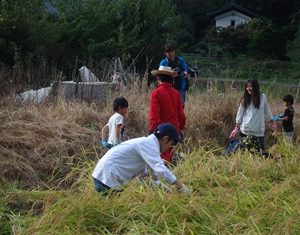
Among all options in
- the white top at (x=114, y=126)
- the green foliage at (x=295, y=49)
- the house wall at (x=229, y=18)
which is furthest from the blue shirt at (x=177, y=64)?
the house wall at (x=229, y=18)

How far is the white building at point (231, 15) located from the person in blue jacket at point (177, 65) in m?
36.6

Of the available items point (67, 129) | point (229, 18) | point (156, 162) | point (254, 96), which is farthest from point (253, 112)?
point (229, 18)

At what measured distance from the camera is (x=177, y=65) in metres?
8.25

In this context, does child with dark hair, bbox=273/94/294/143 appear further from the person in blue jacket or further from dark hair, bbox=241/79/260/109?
the person in blue jacket

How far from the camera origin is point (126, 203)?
4586mm

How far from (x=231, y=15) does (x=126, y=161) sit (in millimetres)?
42456

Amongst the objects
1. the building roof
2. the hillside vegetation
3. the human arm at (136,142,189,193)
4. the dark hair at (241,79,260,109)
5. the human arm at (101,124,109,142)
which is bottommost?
Answer: the hillside vegetation

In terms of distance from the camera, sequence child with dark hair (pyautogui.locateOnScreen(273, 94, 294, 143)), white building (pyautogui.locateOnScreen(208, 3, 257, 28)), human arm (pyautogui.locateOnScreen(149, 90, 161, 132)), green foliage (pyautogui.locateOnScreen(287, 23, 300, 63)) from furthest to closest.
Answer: white building (pyautogui.locateOnScreen(208, 3, 257, 28)) < green foliage (pyautogui.locateOnScreen(287, 23, 300, 63)) < child with dark hair (pyautogui.locateOnScreen(273, 94, 294, 143)) < human arm (pyautogui.locateOnScreen(149, 90, 161, 132))

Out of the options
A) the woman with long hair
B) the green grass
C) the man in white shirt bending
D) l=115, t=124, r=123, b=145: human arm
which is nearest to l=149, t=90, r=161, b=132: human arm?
l=115, t=124, r=123, b=145: human arm

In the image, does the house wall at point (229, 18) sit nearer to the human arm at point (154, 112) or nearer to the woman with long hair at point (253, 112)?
the woman with long hair at point (253, 112)

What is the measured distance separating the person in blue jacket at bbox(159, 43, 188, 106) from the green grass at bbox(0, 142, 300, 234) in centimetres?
286

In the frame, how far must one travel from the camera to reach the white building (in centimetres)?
4453

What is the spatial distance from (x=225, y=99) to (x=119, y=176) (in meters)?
5.94

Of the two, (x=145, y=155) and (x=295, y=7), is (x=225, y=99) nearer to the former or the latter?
(x=145, y=155)
